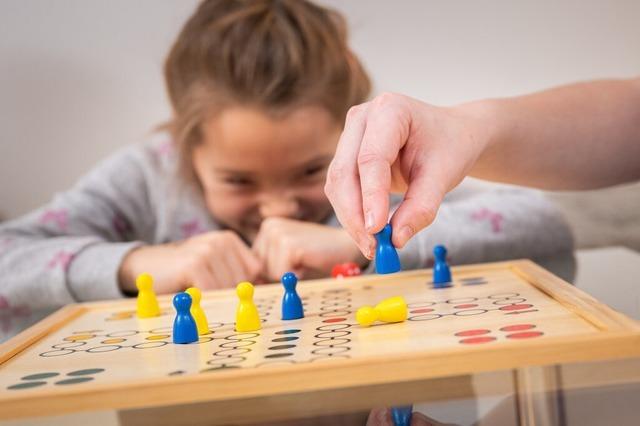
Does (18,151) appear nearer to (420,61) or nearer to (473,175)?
(420,61)

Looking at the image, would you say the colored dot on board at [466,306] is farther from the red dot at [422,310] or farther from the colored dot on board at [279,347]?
the colored dot on board at [279,347]

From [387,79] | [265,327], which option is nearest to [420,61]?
[387,79]

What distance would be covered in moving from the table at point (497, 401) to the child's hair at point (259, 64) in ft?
2.77

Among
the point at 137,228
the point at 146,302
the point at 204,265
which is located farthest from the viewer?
the point at 137,228

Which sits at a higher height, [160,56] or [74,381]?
[160,56]

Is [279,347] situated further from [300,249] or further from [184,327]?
[300,249]

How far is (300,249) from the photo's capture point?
1078 mm

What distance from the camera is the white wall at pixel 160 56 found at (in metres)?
1.84

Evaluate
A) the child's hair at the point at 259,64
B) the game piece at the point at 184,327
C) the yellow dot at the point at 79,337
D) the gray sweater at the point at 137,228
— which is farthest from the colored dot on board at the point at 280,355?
the child's hair at the point at 259,64

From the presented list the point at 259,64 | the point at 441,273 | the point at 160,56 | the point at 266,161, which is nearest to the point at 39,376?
the point at 441,273

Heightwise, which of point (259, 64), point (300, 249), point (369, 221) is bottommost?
point (300, 249)

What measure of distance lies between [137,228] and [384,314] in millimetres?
1133

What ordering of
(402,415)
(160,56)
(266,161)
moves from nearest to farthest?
1. (402,415)
2. (266,161)
3. (160,56)

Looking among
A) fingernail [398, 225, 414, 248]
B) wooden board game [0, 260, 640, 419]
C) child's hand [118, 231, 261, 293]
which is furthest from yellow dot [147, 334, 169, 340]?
child's hand [118, 231, 261, 293]
